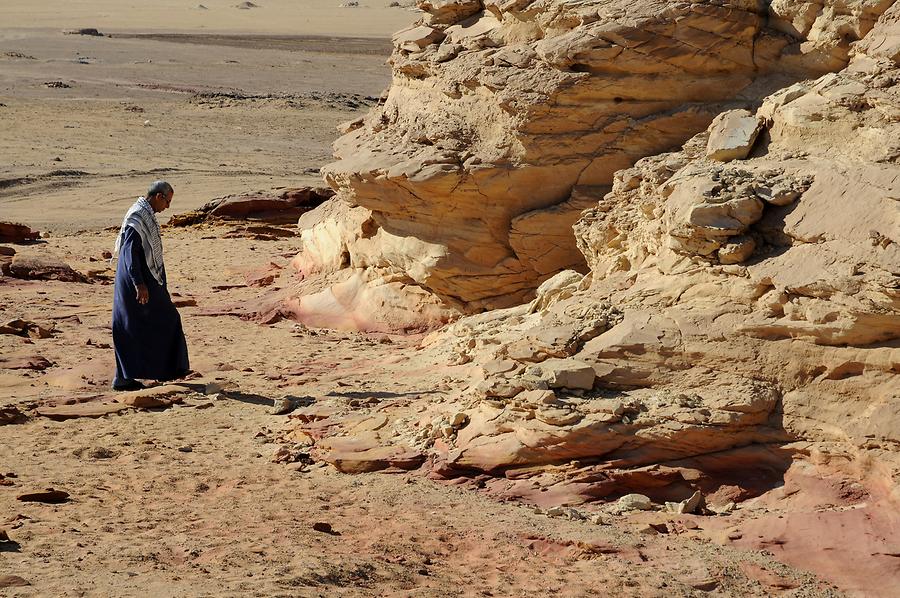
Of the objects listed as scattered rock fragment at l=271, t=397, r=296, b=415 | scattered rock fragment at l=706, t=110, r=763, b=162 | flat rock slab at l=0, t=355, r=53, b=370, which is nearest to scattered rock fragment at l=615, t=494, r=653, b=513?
scattered rock fragment at l=706, t=110, r=763, b=162

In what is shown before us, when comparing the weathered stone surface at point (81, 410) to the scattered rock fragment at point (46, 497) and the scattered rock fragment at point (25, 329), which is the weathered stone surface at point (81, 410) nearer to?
the scattered rock fragment at point (46, 497)

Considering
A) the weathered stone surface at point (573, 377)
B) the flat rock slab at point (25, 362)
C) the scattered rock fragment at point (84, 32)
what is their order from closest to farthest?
the weathered stone surface at point (573, 377) < the flat rock slab at point (25, 362) < the scattered rock fragment at point (84, 32)

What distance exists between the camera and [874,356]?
536 centimetres

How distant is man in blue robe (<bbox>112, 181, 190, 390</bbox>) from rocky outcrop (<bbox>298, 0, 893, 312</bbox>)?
2015 millimetres

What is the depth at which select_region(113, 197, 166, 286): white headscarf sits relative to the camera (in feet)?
25.2

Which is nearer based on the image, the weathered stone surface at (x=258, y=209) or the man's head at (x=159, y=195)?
the man's head at (x=159, y=195)

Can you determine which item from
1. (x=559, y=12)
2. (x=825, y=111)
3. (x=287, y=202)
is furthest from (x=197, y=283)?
(x=825, y=111)

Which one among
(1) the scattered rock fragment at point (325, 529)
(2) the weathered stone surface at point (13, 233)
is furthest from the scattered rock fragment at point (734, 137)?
(2) the weathered stone surface at point (13, 233)

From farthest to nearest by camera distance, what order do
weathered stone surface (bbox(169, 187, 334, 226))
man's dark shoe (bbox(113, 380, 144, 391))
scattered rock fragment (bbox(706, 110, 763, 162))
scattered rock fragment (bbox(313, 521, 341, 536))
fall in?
weathered stone surface (bbox(169, 187, 334, 226)) < man's dark shoe (bbox(113, 380, 144, 391)) < scattered rock fragment (bbox(706, 110, 763, 162)) < scattered rock fragment (bbox(313, 521, 341, 536))

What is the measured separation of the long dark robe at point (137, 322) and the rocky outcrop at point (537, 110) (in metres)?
2.15

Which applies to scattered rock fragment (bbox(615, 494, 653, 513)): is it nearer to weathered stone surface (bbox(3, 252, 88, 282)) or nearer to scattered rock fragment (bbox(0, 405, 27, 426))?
scattered rock fragment (bbox(0, 405, 27, 426))

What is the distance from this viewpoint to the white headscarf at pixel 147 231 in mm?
7691

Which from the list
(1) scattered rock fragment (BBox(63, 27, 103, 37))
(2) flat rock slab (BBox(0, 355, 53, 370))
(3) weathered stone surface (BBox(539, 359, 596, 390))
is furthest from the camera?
(1) scattered rock fragment (BBox(63, 27, 103, 37))

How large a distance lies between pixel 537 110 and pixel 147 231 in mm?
2911
